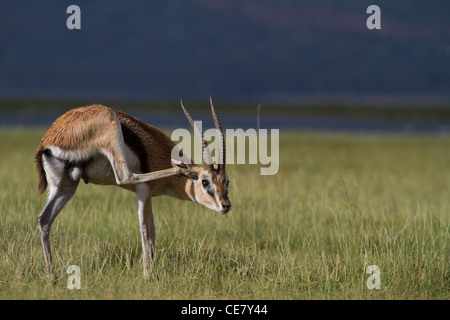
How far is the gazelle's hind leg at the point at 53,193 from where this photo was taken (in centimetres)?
748

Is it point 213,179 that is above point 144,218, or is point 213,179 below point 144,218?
above

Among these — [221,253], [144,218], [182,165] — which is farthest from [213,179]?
[221,253]

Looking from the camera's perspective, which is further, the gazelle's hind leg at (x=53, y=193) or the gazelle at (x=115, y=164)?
the gazelle's hind leg at (x=53, y=193)

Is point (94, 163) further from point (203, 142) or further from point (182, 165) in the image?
point (203, 142)

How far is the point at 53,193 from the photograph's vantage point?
759 cm

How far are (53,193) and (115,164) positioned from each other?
2.95 ft

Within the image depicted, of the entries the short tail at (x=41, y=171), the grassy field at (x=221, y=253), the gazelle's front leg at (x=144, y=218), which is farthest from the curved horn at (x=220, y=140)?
Answer: the short tail at (x=41, y=171)

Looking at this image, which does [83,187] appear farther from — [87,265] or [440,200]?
[440,200]

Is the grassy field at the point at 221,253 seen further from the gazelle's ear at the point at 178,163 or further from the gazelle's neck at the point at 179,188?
the gazelle's ear at the point at 178,163

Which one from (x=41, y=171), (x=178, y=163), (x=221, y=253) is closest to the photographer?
(x=178, y=163)

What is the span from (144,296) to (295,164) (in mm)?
19143

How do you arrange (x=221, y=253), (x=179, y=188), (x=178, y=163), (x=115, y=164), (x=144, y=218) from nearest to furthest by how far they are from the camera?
(x=115, y=164) → (x=178, y=163) → (x=144, y=218) → (x=179, y=188) → (x=221, y=253)

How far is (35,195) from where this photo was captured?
35.9ft

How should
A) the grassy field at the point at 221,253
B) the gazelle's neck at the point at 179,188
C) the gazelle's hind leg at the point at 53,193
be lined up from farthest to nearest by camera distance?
1. the gazelle's neck at the point at 179,188
2. the gazelle's hind leg at the point at 53,193
3. the grassy field at the point at 221,253
